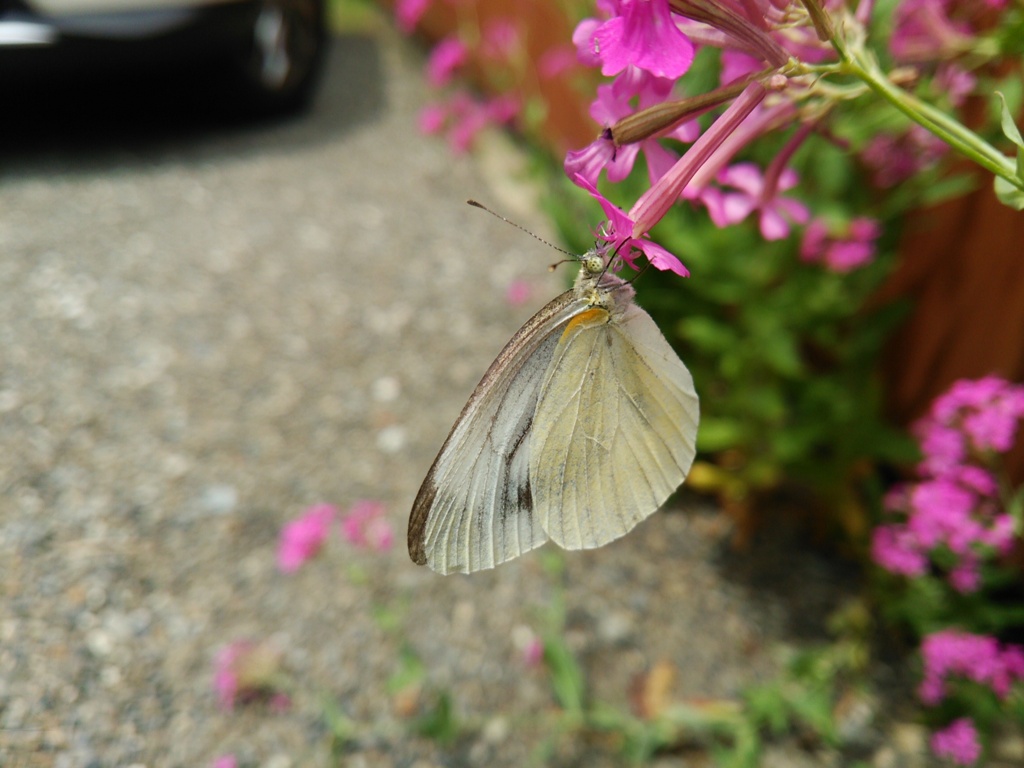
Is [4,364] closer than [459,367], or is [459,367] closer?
[4,364]

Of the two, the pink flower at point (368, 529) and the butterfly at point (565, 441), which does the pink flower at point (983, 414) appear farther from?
the pink flower at point (368, 529)

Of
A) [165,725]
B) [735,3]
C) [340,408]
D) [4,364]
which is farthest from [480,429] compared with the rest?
[4,364]

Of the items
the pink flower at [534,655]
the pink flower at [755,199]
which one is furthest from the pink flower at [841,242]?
the pink flower at [534,655]

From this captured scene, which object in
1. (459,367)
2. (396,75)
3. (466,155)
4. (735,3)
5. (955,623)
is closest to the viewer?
(735,3)

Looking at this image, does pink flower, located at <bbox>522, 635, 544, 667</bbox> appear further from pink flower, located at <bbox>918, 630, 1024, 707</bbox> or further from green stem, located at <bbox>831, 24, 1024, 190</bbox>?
green stem, located at <bbox>831, 24, 1024, 190</bbox>

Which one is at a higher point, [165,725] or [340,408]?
[165,725]

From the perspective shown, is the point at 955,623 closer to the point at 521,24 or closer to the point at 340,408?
the point at 340,408

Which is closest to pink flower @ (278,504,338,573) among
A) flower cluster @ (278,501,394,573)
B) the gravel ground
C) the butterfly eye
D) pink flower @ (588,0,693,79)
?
flower cluster @ (278,501,394,573)
